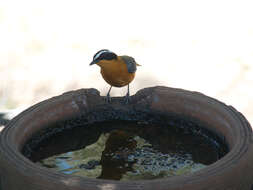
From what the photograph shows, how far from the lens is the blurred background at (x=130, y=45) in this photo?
6.20 m

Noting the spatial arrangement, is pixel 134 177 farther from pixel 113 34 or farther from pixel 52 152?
pixel 113 34

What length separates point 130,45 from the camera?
7.05 meters

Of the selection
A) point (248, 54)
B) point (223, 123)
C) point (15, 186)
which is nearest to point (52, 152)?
point (15, 186)

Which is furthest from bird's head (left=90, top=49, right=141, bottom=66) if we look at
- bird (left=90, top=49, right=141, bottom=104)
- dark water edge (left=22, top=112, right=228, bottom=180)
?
dark water edge (left=22, top=112, right=228, bottom=180)

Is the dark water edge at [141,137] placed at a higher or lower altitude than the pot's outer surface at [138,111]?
lower

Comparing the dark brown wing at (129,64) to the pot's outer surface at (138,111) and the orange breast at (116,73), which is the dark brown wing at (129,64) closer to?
the orange breast at (116,73)

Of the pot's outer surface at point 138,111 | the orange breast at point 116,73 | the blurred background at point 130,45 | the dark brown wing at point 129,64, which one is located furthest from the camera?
the blurred background at point 130,45

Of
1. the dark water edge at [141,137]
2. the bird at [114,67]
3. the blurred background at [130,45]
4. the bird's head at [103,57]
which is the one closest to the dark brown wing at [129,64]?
the bird at [114,67]

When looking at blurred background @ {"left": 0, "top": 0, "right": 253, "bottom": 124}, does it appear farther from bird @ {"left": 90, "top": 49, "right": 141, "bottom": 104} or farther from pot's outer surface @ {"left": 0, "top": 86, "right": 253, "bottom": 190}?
bird @ {"left": 90, "top": 49, "right": 141, "bottom": 104}

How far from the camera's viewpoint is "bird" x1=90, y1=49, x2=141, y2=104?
3680 mm

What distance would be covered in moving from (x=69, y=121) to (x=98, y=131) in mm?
266

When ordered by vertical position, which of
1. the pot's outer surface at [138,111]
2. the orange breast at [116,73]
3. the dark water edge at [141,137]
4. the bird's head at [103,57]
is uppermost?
the bird's head at [103,57]

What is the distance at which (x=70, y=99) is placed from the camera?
150 inches

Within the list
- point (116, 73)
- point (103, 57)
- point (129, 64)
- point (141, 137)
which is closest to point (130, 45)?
point (129, 64)
